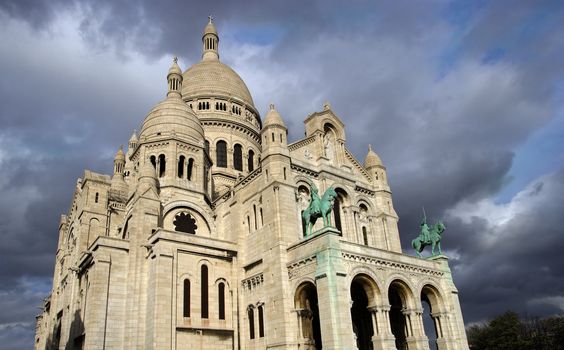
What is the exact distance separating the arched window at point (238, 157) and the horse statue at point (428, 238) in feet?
76.8

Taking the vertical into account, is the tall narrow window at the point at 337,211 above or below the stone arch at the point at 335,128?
below

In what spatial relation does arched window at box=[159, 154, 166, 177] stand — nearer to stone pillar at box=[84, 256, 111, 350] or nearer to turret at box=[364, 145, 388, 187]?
stone pillar at box=[84, 256, 111, 350]

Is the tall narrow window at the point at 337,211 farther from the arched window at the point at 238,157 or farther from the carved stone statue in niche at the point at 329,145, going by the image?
the arched window at the point at 238,157

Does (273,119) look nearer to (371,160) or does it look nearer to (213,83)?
(371,160)

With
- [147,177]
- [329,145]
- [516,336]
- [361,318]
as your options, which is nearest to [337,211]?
[329,145]

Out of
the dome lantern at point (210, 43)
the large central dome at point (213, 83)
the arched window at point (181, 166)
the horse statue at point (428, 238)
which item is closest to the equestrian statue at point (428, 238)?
the horse statue at point (428, 238)

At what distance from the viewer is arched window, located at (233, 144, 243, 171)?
52656 mm

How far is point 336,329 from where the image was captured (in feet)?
84.3

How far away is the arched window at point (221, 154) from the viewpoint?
51.8 m

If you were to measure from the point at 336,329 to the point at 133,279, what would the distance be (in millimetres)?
15145

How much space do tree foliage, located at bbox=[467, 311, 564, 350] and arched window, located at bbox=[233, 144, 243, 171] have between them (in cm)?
5045

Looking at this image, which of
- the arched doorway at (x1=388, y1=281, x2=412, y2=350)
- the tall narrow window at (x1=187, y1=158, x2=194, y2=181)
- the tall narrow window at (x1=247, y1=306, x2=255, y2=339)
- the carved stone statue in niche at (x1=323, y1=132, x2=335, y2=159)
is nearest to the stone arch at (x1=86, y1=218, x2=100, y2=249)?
the tall narrow window at (x1=187, y1=158, x2=194, y2=181)

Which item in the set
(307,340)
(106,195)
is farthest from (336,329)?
(106,195)

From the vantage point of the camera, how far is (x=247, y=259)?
3450 cm
